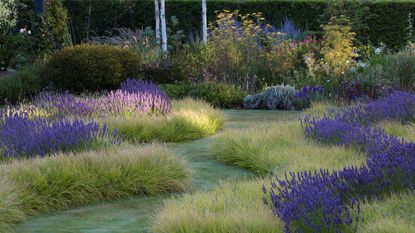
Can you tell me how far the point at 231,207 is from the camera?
472cm

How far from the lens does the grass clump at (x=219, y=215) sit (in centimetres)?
429

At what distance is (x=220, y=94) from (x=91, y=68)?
8.44 ft

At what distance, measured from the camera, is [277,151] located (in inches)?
271

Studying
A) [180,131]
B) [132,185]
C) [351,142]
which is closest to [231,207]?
[132,185]

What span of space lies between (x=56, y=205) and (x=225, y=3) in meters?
16.1

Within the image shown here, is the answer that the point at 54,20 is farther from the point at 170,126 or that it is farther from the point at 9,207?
the point at 9,207

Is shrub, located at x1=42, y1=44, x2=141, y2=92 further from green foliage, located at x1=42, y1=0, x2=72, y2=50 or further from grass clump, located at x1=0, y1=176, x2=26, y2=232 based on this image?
grass clump, located at x1=0, y1=176, x2=26, y2=232

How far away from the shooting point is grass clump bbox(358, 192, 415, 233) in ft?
12.7

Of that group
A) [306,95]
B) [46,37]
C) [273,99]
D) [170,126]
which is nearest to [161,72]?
[273,99]

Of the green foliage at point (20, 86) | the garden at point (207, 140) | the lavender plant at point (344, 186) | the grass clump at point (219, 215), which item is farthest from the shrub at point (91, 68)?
the grass clump at point (219, 215)

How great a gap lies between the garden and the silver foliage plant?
0.02 metres

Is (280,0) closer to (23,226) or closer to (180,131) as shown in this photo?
(180,131)

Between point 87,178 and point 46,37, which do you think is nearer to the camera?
point 87,178

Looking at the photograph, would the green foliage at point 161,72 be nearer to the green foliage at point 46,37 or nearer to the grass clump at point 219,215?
the green foliage at point 46,37
